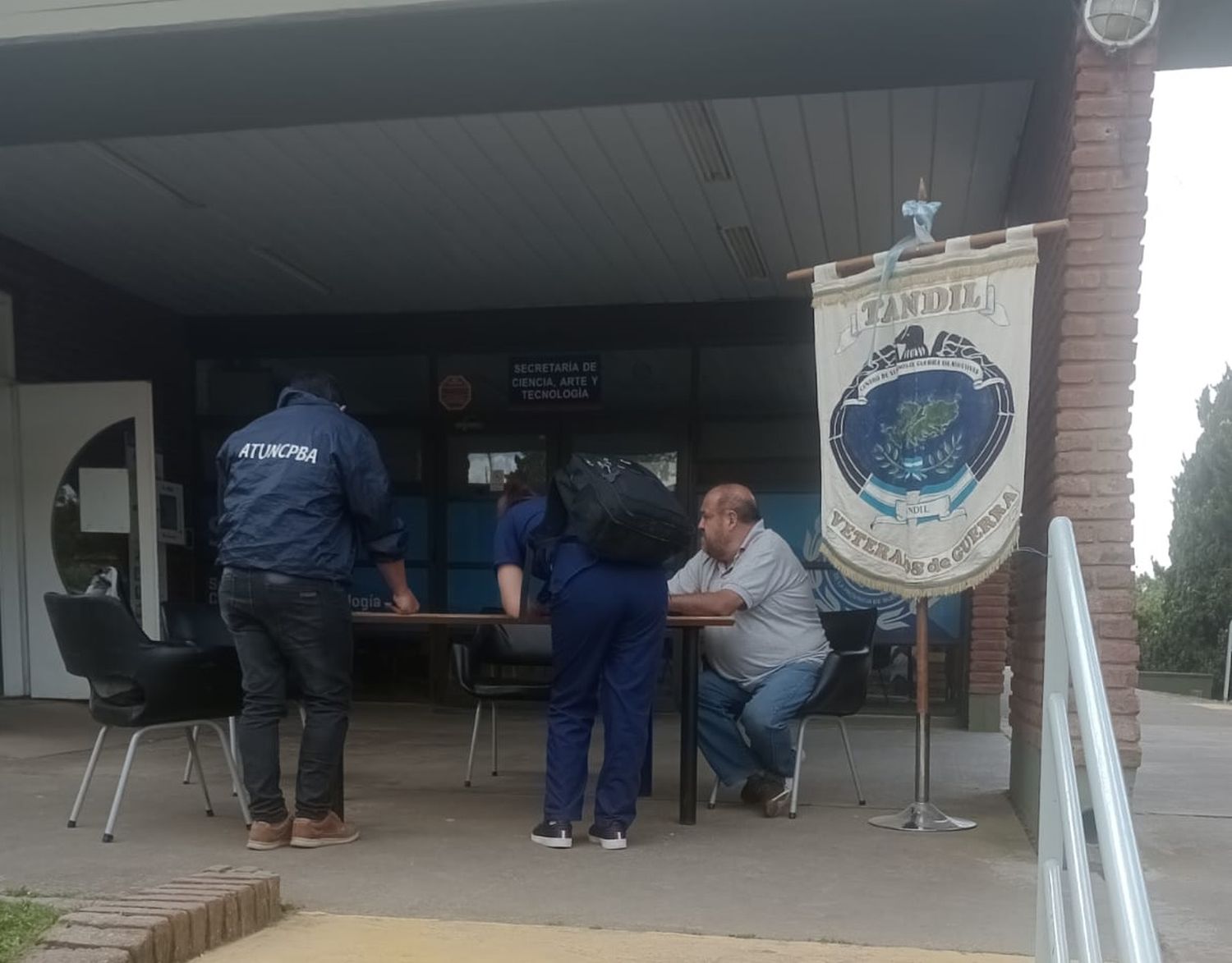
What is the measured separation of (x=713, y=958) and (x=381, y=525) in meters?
1.81

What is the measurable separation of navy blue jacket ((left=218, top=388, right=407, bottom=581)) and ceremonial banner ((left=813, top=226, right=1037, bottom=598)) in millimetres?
1697

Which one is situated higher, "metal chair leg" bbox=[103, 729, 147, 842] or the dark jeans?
the dark jeans

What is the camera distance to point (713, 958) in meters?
2.70

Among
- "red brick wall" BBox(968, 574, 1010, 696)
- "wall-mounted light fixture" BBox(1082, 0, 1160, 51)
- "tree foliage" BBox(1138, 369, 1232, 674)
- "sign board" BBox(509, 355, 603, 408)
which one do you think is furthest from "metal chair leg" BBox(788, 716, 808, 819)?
"tree foliage" BBox(1138, 369, 1232, 674)

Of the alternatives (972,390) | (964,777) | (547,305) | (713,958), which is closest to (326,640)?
(713,958)

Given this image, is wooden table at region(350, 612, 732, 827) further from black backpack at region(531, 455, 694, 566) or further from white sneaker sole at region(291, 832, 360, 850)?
black backpack at region(531, 455, 694, 566)

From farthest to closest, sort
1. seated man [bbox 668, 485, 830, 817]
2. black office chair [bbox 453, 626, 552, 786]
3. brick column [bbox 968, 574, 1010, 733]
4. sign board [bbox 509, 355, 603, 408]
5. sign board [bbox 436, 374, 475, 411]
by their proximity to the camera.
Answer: sign board [bbox 436, 374, 475, 411] < sign board [bbox 509, 355, 603, 408] < brick column [bbox 968, 574, 1010, 733] < black office chair [bbox 453, 626, 552, 786] < seated man [bbox 668, 485, 830, 817]

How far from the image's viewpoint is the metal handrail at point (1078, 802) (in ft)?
4.66

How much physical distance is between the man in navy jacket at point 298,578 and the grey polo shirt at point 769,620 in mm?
1377

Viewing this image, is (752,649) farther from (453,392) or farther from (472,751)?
(453,392)

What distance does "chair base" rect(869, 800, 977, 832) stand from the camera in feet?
13.4

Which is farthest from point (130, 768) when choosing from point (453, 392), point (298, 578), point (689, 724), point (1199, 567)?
point (1199, 567)

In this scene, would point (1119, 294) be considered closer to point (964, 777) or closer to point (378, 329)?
point (964, 777)

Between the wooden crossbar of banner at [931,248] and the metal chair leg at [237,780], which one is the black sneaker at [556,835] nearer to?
the metal chair leg at [237,780]
